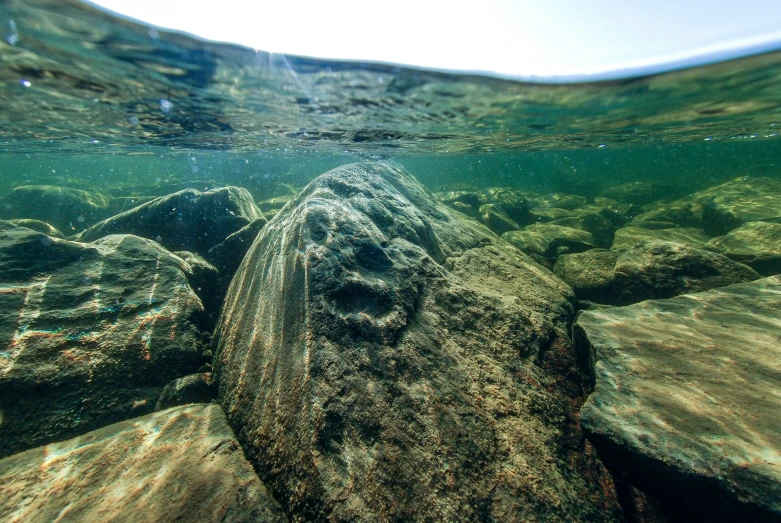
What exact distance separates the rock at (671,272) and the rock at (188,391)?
6915 mm

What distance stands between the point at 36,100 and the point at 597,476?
15063mm

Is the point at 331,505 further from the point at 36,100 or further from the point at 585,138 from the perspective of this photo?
the point at 585,138

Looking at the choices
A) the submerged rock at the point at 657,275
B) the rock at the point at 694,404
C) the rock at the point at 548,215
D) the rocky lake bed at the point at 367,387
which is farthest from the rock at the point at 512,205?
the rock at the point at 694,404

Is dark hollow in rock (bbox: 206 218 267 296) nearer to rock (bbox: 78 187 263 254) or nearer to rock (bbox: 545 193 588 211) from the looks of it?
rock (bbox: 78 187 263 254)

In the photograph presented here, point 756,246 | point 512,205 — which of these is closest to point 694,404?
point 756,246

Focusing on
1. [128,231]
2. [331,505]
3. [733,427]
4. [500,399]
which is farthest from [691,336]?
[128,231]

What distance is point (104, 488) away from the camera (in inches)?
85.4

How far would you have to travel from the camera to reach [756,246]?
264 inches

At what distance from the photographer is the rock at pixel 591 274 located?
5996 mm

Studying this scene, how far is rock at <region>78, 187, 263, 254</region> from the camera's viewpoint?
721 centimetres

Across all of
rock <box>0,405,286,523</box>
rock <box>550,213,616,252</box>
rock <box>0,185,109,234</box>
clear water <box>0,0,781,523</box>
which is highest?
clear water <box>0,0,781,523</box>

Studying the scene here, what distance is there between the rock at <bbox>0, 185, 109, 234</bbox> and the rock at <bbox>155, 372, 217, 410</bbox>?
46.1ft

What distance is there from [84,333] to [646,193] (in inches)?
1068

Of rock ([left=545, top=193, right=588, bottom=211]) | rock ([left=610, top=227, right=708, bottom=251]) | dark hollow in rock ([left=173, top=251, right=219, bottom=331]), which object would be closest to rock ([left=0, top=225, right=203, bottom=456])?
dark hollow in rock ([left=173, top=251, right=219, bottom=331])
